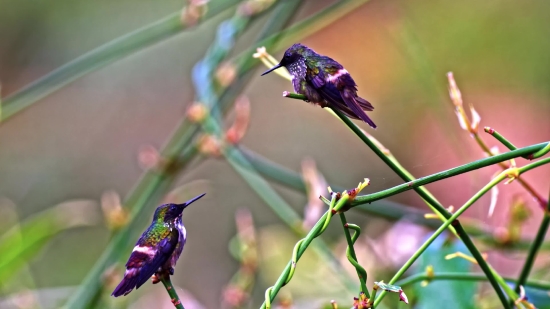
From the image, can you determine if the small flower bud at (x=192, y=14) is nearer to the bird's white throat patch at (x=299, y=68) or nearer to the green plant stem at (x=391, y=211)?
the green plant stem at (x=391, y=211)

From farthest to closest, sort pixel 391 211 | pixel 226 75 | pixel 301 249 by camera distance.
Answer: pixel 226 75
pixel 391 211
pixel 301 249

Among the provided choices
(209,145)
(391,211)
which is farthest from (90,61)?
(391,211)

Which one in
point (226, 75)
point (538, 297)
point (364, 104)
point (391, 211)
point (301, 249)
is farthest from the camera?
point (226, 75)

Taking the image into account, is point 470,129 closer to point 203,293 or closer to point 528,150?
point 528,150

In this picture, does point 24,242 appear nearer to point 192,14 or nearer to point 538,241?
point 192,14

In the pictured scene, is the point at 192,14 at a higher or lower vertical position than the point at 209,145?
higher

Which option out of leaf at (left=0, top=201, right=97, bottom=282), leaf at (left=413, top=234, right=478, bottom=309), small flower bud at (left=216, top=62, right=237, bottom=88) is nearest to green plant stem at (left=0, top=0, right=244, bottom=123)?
small flower bud at (left=216, top=62, right=237, bottom=88)
